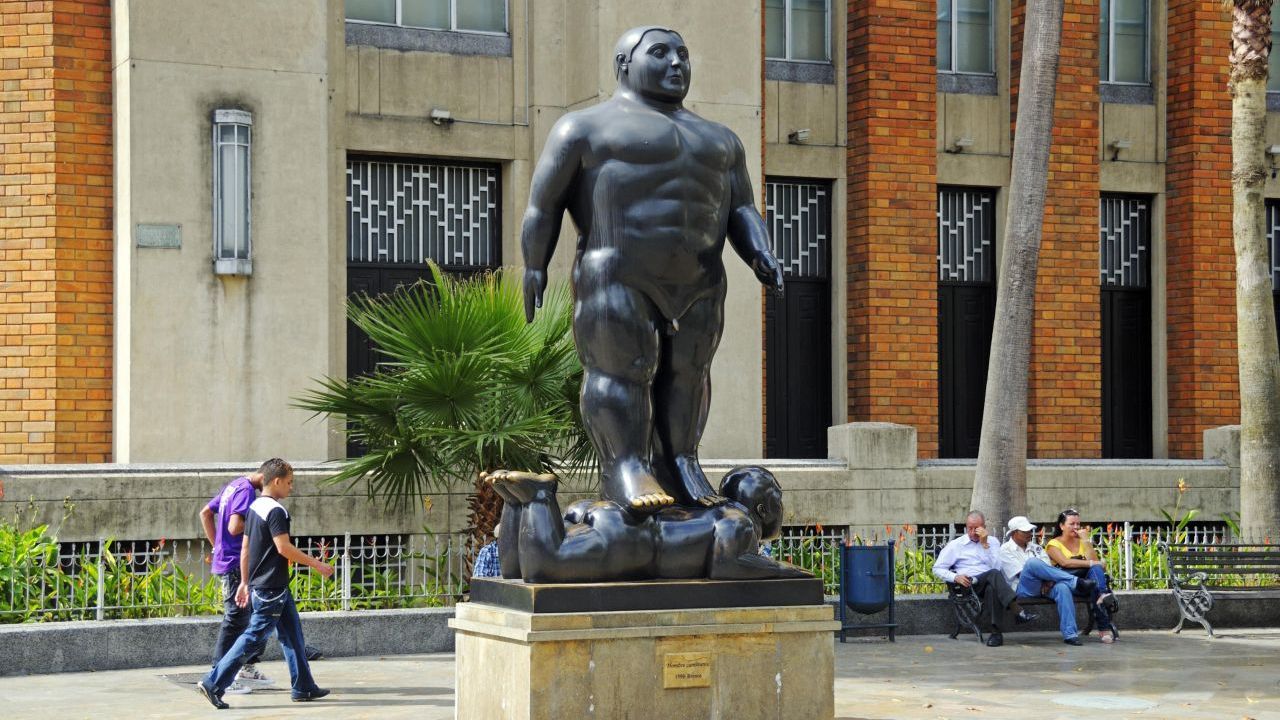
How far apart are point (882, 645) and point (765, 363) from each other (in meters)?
5.96

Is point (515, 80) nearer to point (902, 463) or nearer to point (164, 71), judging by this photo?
point (164, 71)

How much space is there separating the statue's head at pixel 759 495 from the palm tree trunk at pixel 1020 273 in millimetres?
7046

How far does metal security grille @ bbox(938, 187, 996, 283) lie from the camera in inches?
782

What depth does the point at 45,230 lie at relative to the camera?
15.9 meters

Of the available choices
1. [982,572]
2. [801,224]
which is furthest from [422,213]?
[982,572]

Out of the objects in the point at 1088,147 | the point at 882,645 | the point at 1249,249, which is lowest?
the point at 882,645

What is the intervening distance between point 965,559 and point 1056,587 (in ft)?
2.49

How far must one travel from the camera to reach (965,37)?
19.9 m

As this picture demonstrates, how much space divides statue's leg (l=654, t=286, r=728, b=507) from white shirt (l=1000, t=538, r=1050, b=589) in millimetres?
5873

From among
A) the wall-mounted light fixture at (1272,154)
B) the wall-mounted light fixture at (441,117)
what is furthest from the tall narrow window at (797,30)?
the wall-mounted light fixture at (1272,154)

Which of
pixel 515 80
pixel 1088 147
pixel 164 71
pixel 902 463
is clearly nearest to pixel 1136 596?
pixel 902 463

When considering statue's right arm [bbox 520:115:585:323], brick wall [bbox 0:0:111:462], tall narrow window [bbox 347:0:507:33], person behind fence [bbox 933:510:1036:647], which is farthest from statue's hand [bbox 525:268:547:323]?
tall narrow window [bbox 347:0:507:33]

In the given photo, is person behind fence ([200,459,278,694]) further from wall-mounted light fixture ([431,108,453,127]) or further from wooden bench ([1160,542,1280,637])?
wooden bench ([1160,542,1280,637])

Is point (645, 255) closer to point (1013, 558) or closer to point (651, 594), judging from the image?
point (651, 594)
